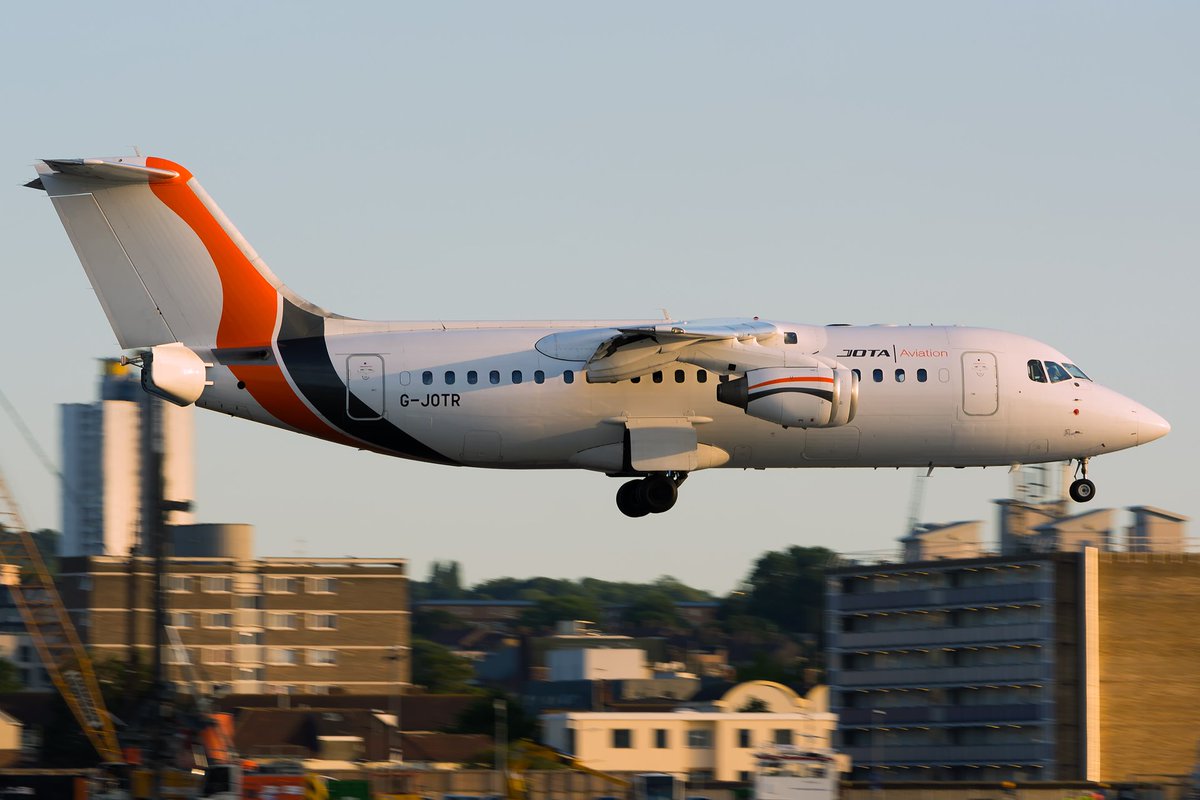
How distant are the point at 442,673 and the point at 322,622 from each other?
1673 cm

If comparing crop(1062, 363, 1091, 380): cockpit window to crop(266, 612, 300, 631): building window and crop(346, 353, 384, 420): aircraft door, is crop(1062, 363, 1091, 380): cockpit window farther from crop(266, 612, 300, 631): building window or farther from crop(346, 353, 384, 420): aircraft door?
crop(266, 612, 300, 631): building window

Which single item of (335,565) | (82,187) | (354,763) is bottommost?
(354,763)

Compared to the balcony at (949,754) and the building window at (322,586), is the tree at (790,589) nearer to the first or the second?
the building window at (322,586)

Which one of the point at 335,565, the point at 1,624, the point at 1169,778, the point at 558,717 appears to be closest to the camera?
the point at 1169,778

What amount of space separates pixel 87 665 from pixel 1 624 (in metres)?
47.5

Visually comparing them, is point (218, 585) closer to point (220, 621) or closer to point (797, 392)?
point (220, 621)

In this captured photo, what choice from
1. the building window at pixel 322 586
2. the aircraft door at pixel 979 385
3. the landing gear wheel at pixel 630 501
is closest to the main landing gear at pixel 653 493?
the landing gear wheel at pixel 630 501

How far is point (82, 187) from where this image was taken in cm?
3906

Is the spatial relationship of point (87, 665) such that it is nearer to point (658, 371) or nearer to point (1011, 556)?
point (1011, 556)

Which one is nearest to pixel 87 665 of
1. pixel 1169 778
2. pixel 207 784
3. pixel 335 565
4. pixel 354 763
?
pixel 354 763

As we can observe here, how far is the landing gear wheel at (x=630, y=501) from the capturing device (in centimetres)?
4072

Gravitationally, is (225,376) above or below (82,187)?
below

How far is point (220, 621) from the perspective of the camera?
120 metres

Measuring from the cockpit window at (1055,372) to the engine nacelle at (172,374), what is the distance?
1868 cm
